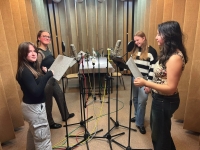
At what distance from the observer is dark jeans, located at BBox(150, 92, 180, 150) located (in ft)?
4.63

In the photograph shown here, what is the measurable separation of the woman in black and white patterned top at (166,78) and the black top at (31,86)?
2.94ft

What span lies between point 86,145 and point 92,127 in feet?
1.37

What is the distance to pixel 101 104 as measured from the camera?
333cm

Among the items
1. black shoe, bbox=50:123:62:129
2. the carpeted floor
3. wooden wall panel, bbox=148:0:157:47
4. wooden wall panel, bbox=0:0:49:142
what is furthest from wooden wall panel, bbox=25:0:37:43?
wooden wall panel, bbox=148:0:157:47

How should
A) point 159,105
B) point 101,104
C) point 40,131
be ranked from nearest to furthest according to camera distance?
1. point 159,105
2. point 40,131
3. point 101,104

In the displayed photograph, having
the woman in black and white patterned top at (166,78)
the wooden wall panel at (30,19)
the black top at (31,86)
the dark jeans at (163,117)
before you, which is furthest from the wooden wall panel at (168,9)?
the wooden wall panel at (30,19)

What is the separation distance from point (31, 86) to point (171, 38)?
4.20ft

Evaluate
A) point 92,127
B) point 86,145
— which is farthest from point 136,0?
point 86,145

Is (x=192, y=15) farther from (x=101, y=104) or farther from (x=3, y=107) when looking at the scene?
(x=3, y=107)

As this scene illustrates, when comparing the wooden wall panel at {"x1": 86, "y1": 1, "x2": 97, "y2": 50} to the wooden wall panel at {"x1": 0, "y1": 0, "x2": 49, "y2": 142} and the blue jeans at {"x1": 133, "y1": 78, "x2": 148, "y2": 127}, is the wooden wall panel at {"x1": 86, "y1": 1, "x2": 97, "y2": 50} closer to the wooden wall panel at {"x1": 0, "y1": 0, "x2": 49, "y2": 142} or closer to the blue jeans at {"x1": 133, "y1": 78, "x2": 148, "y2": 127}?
the wooden wall panel at {"x1": 0, "y1": 0, "x2": 49, "y2": 142}

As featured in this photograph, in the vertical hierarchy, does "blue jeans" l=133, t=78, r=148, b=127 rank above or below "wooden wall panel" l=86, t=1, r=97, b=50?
below

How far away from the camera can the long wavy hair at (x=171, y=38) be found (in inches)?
50.7

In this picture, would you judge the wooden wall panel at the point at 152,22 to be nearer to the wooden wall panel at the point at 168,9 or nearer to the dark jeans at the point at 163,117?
the wooden wall panel at the point at 168,9

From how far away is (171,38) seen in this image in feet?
4.26
